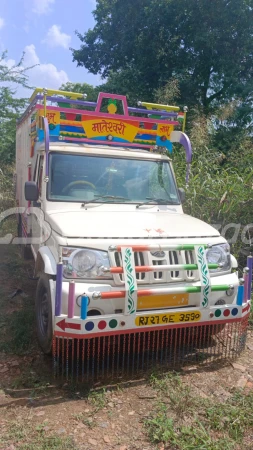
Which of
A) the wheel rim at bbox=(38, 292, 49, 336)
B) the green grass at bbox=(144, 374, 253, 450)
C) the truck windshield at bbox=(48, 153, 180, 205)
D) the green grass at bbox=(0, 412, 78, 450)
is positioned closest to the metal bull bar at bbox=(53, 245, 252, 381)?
the wheel rim at bbox=(38, 292, 49, 336)

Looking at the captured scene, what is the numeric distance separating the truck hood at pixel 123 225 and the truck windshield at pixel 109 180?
36 centimetres

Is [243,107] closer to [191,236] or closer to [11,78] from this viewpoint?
[11,78]

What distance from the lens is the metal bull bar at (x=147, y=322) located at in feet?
10.5

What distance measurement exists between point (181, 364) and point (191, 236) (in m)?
1.24

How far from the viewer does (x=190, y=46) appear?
15617 mm

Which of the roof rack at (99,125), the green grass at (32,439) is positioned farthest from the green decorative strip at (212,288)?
the roof rack at (99,125)

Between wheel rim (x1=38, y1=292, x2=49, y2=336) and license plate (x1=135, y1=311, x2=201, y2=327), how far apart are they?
0.94m

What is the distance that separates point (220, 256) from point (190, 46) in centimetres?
1398

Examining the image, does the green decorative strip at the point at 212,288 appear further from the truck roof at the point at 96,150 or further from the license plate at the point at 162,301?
the truck roof at the point at 96,150

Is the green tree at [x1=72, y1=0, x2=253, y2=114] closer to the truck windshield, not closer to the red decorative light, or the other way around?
the truck windshield

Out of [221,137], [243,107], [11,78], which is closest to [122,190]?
[221,137]

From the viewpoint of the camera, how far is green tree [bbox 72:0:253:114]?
14641 millimetres

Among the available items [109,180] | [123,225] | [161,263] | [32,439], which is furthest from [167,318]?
[109,180]

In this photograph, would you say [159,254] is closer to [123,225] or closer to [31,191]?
[123,225]
